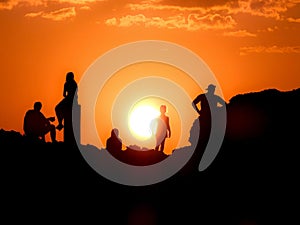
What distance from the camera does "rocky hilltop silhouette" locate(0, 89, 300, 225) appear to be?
38.4 meters

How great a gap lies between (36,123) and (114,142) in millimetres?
4594

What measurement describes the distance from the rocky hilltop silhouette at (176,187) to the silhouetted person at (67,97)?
1767 millimetres

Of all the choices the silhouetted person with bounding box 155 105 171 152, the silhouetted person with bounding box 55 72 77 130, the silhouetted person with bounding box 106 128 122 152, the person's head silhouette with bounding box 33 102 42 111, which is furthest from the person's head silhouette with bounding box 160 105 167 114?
the person's head silhouette with bounding box 33 102 42 111

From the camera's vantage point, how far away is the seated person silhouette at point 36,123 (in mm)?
38781

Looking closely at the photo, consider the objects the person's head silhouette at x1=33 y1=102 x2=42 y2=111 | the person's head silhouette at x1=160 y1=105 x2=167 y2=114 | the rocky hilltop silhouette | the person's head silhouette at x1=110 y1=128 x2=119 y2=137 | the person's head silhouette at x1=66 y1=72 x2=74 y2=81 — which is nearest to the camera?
the person's head silhouette at x1=66 y1=72 x2=74 y2=81

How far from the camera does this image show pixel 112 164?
4200 centimetres

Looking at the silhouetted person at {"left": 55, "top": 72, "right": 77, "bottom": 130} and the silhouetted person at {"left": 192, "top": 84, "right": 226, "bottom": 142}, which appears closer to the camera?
the silhouetted person at {"left": 55, "top": 72, "right": 77, "bottom": 130}

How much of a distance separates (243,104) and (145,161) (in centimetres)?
742

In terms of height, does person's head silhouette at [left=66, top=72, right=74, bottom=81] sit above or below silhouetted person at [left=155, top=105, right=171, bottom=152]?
above

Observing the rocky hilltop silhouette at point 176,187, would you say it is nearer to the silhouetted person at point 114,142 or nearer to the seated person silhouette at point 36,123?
the seated person silhouette at point 36,123

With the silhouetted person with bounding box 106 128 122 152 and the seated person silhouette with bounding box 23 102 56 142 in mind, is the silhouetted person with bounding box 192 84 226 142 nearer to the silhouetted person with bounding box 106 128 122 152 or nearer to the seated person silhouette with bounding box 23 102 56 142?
the silhouetted person with bounding box 106 128 122 152

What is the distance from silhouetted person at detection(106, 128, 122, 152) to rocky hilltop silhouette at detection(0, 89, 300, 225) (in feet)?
6.54

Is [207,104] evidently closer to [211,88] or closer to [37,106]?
[211,88]

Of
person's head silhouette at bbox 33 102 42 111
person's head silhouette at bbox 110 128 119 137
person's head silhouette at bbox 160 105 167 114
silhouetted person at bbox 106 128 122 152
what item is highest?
person's head silhouette at bbox 160 105 167 114
